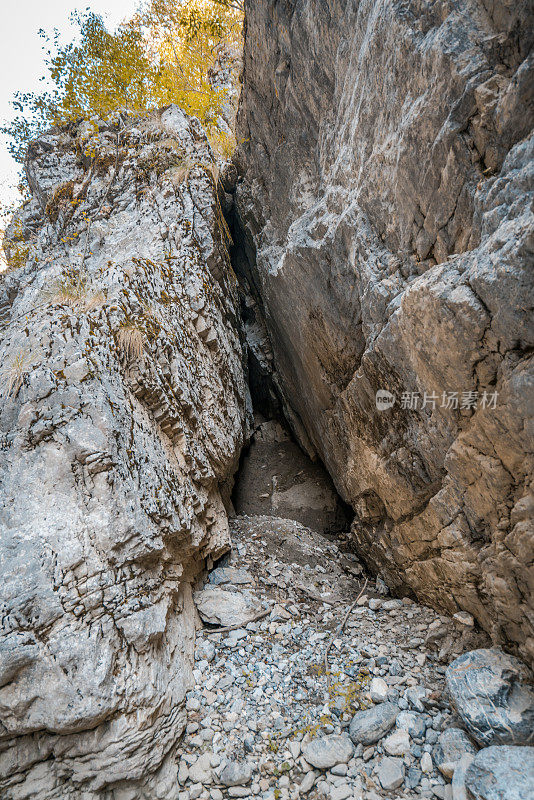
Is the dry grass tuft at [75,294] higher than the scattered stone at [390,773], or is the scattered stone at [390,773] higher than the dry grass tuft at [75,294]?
the dry grass tuft at [75,294]

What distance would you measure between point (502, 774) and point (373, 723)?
1.27 meters

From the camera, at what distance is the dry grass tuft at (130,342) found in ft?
18.4

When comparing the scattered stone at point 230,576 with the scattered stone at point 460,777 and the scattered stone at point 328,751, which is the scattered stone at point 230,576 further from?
the scattered stone at point 460,777

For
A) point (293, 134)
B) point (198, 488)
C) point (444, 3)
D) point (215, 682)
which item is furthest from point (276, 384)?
point (444, 3)

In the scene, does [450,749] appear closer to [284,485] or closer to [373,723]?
[373,723]

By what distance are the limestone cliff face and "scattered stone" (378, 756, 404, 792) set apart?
1.58 meters

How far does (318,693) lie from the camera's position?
4367 mm

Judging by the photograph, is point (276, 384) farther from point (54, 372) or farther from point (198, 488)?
point (54, 372)

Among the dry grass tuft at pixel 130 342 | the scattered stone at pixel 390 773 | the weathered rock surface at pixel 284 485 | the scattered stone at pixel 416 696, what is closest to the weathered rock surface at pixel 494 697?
the scattered stone at pixel 416 696

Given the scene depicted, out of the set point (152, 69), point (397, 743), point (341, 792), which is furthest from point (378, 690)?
point (152, 69)

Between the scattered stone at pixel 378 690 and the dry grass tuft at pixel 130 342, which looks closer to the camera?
the scattered stone at pixel 378 690

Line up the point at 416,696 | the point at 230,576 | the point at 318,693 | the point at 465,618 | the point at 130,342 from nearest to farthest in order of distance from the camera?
the point at 416,696
the point at 318,693
the point at 465,618
the point at 130,342
the point at 230,576

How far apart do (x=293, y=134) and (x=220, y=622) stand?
27.0ft

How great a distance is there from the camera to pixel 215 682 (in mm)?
4723
